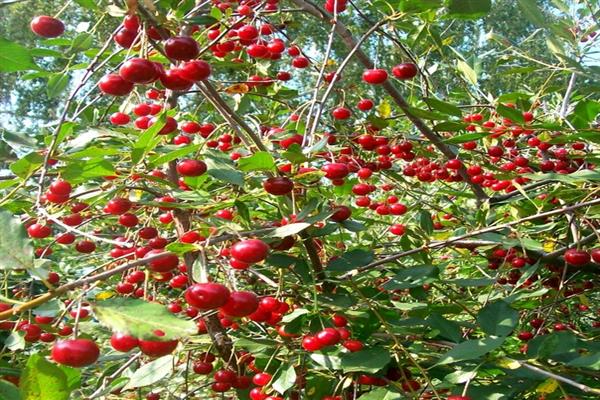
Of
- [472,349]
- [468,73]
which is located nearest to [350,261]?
[472,349]

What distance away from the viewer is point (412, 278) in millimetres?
1413

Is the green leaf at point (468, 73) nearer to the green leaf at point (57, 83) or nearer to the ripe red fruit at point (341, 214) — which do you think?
the ripe red fruit at point (341, 214)

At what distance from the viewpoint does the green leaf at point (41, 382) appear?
690 mm

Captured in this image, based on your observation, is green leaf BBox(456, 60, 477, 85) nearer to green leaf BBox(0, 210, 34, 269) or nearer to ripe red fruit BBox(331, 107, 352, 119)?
ripe red fruit BBox(331, 107, 352, 119)

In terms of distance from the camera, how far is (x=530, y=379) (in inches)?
47.3

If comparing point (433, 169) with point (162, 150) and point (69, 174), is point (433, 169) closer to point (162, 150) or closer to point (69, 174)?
point (162, 150)

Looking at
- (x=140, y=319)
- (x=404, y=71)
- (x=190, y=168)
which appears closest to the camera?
(x=140, y=319)

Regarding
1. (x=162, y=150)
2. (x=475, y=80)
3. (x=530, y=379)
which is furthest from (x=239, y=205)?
(x=475, y=80)

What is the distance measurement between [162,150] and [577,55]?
1.37m

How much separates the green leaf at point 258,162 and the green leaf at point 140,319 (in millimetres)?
481

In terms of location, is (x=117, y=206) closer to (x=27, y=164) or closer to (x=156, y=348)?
(x=27, y=164)

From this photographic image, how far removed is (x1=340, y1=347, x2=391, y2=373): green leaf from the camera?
1163 mm

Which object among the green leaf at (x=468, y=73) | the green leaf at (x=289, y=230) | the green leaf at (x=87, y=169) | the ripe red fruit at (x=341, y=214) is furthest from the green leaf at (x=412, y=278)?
the green leaf at (x=468, y=73)

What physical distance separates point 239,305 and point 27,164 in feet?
1.81
